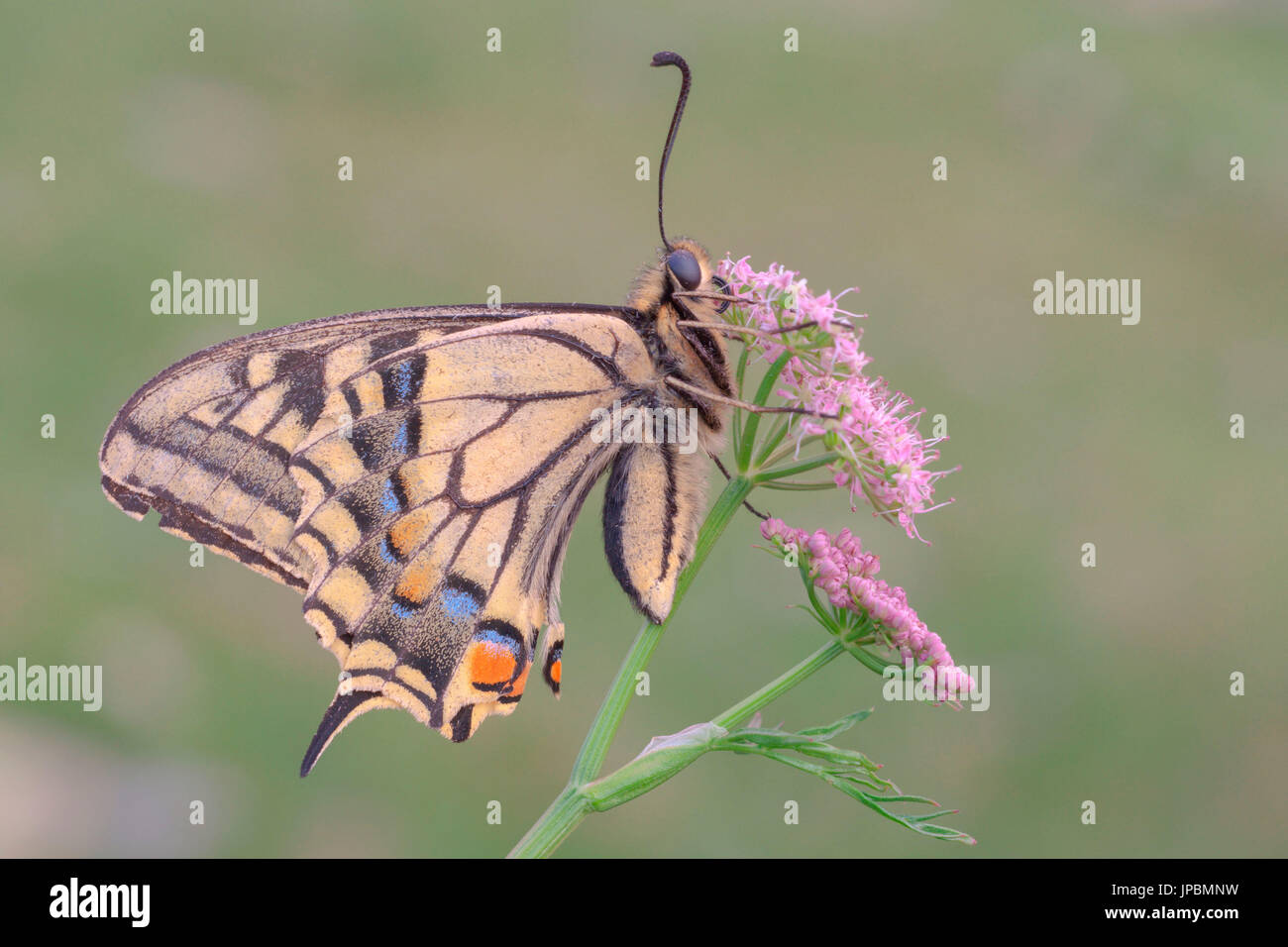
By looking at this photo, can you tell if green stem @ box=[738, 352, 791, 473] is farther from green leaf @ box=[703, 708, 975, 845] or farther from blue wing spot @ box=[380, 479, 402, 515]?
blue wing spot @ box=[380, 479, 402, 515]

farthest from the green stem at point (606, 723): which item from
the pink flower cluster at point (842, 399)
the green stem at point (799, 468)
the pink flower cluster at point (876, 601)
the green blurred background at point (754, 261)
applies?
the green blurred background at point (754, 261)

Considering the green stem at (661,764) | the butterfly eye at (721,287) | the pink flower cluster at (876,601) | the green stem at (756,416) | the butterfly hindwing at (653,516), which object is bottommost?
the green stem at (661,764)

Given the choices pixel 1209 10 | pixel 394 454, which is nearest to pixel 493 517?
pixel 394 454

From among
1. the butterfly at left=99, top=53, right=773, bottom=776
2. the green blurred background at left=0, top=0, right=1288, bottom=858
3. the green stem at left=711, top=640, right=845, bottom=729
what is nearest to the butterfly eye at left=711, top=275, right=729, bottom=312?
the butterfly at left=99, top=53, right=773, bottom=776

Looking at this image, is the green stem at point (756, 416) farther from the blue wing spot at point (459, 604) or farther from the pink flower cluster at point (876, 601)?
the blue wing spot at point (459, 604)

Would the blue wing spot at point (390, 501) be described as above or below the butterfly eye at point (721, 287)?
below

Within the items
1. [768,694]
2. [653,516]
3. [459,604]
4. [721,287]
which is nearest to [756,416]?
[653,516]

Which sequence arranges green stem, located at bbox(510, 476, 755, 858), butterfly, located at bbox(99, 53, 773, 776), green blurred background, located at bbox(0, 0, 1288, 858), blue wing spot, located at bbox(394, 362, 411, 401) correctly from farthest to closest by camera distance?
1. green blurred background, located at bbox(0, 0, 1288, 858)
2. blue wing spot, located at bbox(394, 362, 411, 401)
3. butterfly, located at bbox(99, 53, 773, 776)
4. green stem, located at bbox(510, 476, 755, 858)
